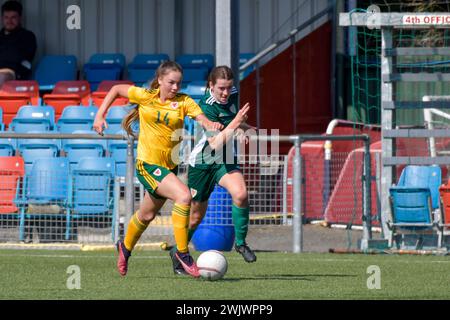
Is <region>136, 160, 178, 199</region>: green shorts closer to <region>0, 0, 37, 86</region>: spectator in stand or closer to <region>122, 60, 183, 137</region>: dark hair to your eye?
<region>122, 60, 183, 137</region>: dark hair

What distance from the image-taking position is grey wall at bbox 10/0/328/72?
72.2ft

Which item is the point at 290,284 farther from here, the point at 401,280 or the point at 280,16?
the point at 280,16

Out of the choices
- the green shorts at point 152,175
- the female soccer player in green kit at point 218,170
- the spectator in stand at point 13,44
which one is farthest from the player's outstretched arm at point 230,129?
the spectator in stand at point 13,44

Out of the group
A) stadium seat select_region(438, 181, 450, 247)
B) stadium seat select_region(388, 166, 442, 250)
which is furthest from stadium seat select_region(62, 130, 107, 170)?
stadium seat select_region(438, 181, 450, 247)

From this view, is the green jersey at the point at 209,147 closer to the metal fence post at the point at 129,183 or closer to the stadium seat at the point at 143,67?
the metal fence post at the point at 129,183

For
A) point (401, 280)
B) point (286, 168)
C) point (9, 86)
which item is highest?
point (9, 86)

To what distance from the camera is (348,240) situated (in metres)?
16.1

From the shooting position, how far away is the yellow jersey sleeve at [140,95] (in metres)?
11.1

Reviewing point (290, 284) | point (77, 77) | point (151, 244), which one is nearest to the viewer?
point (290, 284)

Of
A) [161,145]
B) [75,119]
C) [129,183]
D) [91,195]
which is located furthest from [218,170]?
[75,119]

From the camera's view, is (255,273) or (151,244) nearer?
(255,273)
